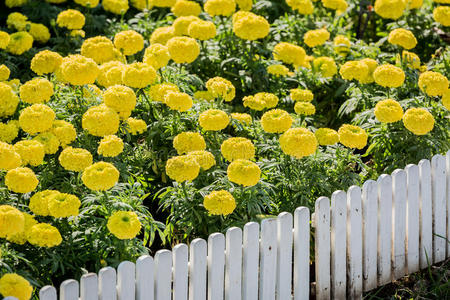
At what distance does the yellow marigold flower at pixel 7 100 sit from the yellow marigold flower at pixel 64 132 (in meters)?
0.42

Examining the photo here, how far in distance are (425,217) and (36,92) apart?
2.56 metres

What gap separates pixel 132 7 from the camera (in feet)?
23.7

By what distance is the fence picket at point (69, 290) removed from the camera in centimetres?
299

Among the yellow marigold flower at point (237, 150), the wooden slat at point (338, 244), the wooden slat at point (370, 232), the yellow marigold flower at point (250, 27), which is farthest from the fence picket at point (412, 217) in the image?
the yellow marigold flower at point (250, 27)

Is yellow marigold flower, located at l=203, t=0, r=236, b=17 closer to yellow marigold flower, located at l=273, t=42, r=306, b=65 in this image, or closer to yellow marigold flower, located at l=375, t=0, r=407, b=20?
yellow marigold flower, located at l=273, t=42, r=306, b=65

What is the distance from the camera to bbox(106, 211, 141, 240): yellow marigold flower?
133 inches

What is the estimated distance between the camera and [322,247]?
395cm

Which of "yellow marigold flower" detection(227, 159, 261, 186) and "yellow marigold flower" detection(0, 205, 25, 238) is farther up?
"yellow marigold flower" detection(0, 205, 25, 238)

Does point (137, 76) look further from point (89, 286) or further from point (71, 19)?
point (89, 286)

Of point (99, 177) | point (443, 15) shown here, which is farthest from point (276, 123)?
point (443, 15)

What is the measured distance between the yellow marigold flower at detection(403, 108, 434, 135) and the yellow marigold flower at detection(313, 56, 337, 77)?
3.96 ft

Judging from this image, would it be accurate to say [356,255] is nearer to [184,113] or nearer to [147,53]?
[184,113]

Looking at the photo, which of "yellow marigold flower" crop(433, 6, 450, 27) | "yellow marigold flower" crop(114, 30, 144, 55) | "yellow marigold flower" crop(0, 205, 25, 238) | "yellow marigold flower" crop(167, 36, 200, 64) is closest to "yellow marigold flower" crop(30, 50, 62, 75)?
"yellow marigold flower" crop(114, 30, 144, 55)

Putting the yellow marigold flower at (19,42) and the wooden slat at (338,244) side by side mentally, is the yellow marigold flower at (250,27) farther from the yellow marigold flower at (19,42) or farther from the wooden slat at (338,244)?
the wooden slat at (338,244)
